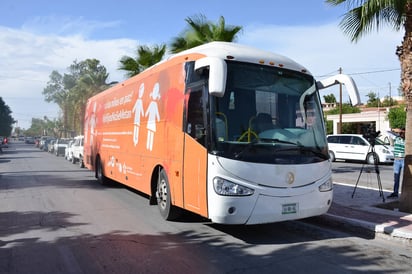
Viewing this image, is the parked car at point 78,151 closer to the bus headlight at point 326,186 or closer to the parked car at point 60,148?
the parked car at point 60,148

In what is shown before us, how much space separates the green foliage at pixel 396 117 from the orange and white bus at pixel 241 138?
2872 cm

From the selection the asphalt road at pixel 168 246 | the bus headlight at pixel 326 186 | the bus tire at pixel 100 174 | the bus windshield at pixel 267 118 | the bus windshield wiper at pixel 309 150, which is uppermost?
the bus windshield at pixel 267 118

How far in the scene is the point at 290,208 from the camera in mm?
6273

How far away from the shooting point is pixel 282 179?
243 inches

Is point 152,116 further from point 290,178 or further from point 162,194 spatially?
point 290,178

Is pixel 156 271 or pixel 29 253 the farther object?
pixel 29 253

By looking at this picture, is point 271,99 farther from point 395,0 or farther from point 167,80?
point 395,0

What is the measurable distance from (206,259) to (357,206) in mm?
4790

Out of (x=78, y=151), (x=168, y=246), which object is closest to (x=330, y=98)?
(x=78, y=151)

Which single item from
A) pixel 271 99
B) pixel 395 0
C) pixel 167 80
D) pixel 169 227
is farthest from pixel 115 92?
pixel 395 0

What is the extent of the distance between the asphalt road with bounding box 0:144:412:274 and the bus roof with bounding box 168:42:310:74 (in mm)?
2858

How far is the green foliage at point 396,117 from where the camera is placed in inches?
1296

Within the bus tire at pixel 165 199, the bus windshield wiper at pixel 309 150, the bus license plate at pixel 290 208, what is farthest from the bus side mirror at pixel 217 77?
the bus tire at pixel 165 199

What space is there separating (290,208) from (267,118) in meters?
1.43
